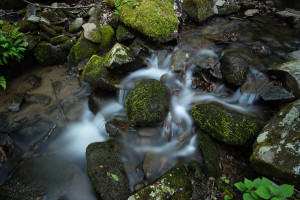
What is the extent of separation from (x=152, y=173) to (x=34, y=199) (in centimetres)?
235

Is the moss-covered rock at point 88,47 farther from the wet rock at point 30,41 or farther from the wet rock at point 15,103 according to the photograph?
the wet rock at point 15,103

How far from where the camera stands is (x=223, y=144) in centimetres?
400

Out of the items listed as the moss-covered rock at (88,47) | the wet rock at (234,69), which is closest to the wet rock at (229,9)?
the wet rock at (234,69)

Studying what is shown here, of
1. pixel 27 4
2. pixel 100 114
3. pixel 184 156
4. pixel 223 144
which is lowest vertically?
pixel 100 114

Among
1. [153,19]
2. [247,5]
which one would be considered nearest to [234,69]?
[153,19]

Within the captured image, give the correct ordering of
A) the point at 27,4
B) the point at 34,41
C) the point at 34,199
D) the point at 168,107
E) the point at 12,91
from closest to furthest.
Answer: the point at 34,199 < the point at 168,107 < the point at 12,91 < the point at 34,41 < the point at 27,4

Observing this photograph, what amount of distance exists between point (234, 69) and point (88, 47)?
464 cm

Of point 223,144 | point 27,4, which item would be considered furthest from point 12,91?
point 223,144

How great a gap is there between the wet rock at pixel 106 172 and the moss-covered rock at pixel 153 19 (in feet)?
12.3

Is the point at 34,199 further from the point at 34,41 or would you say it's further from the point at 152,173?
the point at 34,41

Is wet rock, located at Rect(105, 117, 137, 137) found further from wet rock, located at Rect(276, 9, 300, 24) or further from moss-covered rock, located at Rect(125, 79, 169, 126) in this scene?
wet rock, located at Rect(276, 9, 300, 24)

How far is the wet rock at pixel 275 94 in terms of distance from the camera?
428 centimetres

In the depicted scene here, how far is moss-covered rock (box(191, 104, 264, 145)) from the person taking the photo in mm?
3668

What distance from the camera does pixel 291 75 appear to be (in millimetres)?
4312
